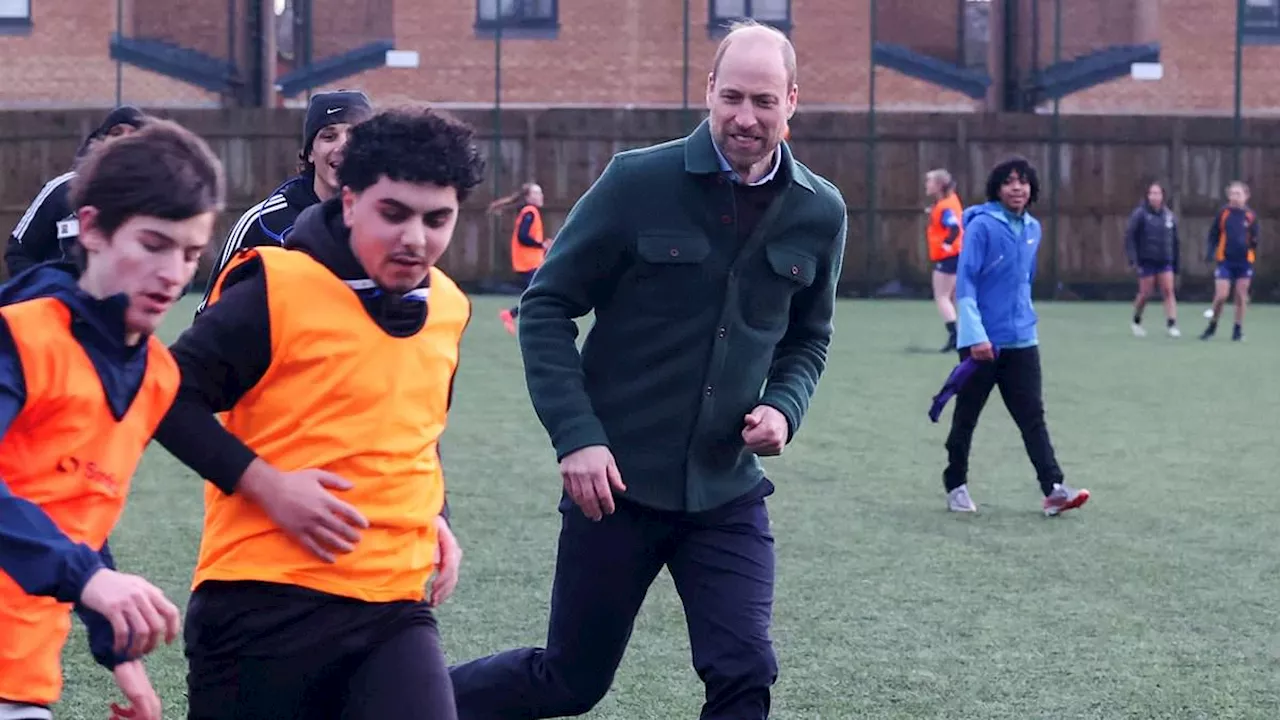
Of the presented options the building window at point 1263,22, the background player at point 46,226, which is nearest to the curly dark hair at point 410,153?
the background player at point 46,226

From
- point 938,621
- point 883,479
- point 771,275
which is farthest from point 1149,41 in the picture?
point 771,275

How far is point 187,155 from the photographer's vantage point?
3.20 meters

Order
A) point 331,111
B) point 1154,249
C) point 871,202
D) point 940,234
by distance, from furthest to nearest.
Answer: point 871,202 → point 1154,249 → point 940,234 → point 331,111

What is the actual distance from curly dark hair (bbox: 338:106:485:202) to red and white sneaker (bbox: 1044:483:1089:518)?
21.0ft

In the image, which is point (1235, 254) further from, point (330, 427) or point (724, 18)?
point (330, 427)

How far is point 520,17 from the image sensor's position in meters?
32.0

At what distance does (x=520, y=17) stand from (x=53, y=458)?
29.5 metres

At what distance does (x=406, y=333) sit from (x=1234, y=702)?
3.42m

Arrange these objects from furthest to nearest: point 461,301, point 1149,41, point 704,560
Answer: point 1149,41
point 704,560
point 461,301

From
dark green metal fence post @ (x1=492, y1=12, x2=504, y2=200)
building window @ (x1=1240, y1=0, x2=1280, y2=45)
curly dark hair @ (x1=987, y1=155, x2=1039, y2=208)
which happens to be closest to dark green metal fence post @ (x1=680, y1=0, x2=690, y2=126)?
dark green metal fence post @ (x1=492, y1=12, x2=504, y2=200)

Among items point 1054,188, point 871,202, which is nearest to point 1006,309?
point 871,202

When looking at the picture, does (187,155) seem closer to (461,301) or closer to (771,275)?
(461,301)

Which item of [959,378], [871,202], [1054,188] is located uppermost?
[1054,188]

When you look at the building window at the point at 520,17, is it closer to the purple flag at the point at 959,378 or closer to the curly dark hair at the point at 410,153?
the purple flag at the point at 959,378
